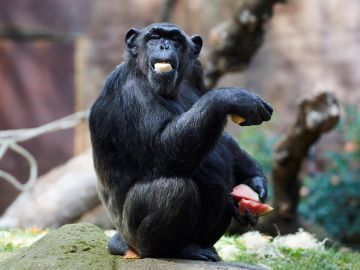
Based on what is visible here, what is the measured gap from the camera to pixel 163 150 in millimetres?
3740

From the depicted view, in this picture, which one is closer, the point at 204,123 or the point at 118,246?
→ the point at 204,123

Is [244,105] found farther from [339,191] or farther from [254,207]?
[339,191]

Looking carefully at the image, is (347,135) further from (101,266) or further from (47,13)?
(101,266)

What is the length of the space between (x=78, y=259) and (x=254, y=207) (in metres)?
1.14

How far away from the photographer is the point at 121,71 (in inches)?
160

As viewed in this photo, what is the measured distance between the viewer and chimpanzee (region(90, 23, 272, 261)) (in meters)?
3.69

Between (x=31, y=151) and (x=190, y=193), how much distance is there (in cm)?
801

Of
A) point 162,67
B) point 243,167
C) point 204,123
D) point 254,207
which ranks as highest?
point 162,67

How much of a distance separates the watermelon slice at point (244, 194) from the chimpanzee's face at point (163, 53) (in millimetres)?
767

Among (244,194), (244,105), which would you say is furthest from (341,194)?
(244,105)

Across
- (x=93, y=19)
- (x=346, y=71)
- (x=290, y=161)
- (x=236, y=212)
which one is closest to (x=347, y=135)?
(x=346, y=71)

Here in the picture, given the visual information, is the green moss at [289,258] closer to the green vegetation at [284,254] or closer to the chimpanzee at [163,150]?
the green vegetation at [284,254]

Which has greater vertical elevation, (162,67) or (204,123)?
(162,67)

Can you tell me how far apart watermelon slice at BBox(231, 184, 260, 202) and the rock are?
441mm
